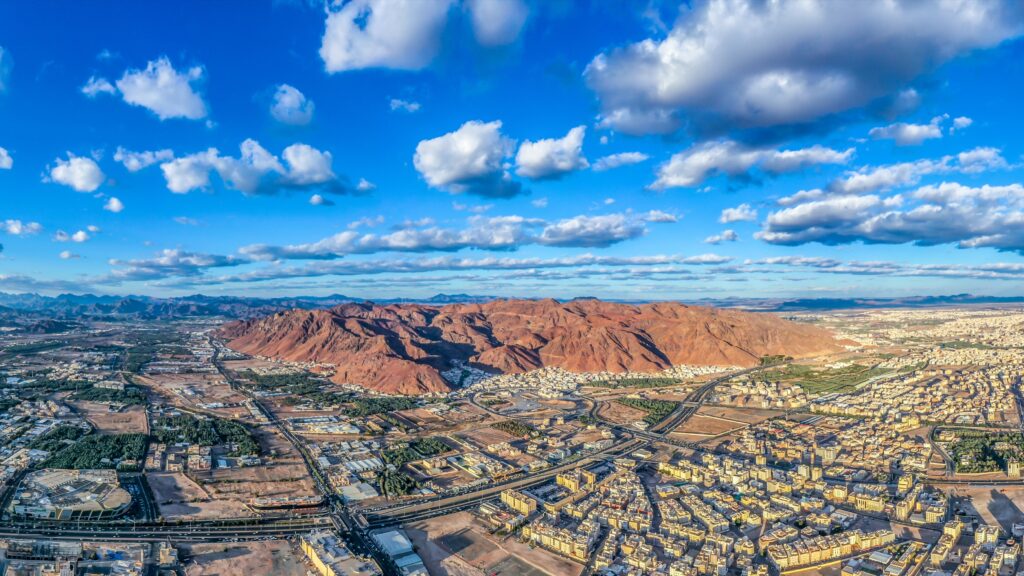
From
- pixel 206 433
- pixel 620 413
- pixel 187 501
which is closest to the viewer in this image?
pixel 187 501

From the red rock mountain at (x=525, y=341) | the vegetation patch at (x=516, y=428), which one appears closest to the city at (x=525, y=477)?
the vegetation patch at (x=516, y=428)

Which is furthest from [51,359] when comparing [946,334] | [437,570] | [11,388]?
[946,334]

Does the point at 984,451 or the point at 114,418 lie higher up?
the point at 984,451

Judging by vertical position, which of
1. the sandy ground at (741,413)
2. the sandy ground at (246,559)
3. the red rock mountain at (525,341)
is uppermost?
the red rock mountain at (525,341)

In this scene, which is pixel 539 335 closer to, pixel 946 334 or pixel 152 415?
pixel 152 415

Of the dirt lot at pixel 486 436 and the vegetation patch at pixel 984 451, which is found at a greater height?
the vegetation patch at pixel 984 451

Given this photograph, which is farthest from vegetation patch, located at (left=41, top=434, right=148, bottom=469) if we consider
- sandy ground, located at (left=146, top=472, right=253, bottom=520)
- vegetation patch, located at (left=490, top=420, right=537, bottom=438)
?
vegetation patch, located at (left=490, top=420, right=537, bottom=438)

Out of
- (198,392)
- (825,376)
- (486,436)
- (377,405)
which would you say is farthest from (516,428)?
(825,376)

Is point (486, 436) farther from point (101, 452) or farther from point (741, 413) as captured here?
point (101, 452)

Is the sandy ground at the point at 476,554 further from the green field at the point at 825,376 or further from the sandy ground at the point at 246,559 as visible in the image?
the green field at the point at 825,376
